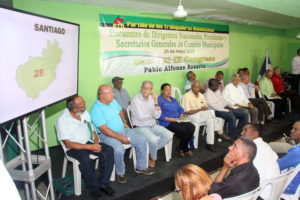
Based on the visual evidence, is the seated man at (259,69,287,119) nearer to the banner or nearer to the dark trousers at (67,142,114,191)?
the banner

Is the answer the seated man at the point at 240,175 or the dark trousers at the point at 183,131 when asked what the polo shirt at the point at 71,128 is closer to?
the dark trousers at the point at 183,131

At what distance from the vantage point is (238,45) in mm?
6969

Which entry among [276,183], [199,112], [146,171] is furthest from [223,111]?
[276,183]

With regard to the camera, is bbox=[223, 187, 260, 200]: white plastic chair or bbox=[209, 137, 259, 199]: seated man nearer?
bbox=[223, 187, 260, 200]: white plastic chair

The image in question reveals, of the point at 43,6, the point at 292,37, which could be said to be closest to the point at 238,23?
the point at 292,37

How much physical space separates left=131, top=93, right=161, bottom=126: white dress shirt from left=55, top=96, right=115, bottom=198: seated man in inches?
28.7

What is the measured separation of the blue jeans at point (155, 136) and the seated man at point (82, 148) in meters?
0.61

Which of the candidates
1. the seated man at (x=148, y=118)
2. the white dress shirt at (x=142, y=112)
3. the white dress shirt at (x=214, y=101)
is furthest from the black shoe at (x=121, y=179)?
the white dress shirt at (x=214, y=101)

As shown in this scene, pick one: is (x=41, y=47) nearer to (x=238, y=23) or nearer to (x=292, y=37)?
(x=238, y=23)

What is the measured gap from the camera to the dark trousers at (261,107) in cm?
501

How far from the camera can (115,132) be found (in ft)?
9.53

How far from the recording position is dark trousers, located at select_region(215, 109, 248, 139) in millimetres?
4160

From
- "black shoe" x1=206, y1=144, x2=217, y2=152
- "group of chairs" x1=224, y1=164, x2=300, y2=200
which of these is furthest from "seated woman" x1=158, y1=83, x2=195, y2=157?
"group of chairs" x1=224, y1=164, x2=300, y2=200

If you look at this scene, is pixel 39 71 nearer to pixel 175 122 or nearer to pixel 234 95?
pixel 175 122
